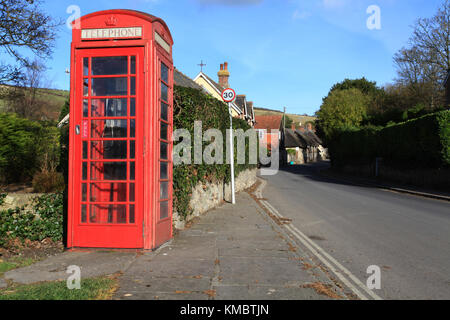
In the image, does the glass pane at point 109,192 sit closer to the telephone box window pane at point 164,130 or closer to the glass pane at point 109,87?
the telephone box window pane at point 164,130

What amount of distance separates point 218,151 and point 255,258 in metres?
6.55

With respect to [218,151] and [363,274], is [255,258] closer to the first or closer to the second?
[363,274]

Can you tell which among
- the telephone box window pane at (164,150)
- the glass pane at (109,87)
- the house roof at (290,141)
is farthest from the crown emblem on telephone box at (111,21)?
the house roof at (290,141)

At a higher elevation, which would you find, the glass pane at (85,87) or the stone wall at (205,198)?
the glass pane at (85,87)

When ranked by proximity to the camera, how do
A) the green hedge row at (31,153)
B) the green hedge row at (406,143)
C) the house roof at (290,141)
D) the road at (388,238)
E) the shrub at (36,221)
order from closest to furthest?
1. the road at (388,238)
2. the shrub at (36,221)
3. the green hedge row at (31,153)
4. the green hedge row at (406,143)
5. the house roof at (290,141)

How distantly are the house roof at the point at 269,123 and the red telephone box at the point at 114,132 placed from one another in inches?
2663

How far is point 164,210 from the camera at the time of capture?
7.06 m

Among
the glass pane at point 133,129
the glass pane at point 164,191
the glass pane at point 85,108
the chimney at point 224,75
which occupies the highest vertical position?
the chimney at point 224,75

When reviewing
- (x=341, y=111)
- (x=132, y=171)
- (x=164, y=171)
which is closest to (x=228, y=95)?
(x=164, y=171)

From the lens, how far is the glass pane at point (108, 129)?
21.1 ft

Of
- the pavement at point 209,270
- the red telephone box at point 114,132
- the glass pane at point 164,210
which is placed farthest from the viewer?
the glass pane at point 164,210

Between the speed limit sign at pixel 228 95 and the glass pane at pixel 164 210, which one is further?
the speed limit sign at pixel 228 95

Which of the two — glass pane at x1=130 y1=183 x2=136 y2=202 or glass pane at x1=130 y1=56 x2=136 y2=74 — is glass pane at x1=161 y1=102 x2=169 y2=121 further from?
glass pane at x1=130 y1=183 x2=136 y2=202
